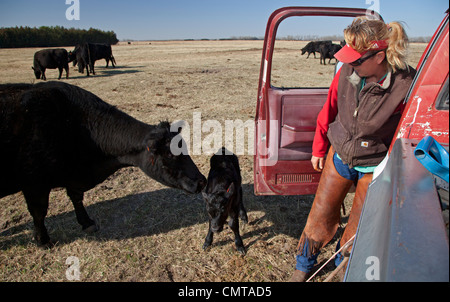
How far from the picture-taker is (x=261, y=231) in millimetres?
3627

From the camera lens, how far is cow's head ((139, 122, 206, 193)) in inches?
122

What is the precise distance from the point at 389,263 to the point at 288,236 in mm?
2588

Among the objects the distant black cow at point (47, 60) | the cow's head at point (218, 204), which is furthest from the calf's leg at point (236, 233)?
the distant black cow at point (47, 60)

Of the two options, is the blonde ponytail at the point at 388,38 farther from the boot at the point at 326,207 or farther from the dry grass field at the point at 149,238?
the dry grass field at the point at 149,238

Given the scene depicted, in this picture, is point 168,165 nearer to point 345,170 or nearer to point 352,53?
point 345,170

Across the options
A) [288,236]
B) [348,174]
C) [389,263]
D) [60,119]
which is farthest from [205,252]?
[389,263]

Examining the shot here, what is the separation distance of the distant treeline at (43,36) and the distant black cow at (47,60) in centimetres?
3918

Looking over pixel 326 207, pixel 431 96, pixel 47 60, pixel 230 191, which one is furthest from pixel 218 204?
pixel 47 60

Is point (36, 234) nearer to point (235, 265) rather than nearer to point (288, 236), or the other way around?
point (235, 265)

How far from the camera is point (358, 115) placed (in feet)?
6.67

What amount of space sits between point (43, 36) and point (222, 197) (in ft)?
206

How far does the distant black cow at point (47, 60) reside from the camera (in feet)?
51.7

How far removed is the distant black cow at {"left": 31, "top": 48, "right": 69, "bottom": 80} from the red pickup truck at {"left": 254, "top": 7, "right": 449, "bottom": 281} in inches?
680
